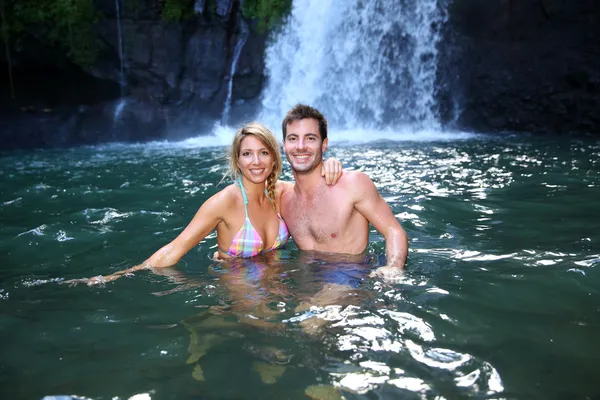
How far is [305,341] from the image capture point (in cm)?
282

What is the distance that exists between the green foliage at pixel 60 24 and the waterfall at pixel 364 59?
660cm

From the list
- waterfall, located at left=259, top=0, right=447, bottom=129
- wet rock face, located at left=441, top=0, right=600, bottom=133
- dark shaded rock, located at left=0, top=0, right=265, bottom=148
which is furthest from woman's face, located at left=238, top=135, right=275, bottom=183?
dark shaded rock, located at left=0, top=0, right=265, bottom=148

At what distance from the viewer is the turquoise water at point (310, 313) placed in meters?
2.45

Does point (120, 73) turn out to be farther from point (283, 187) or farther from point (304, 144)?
point (304, 144)

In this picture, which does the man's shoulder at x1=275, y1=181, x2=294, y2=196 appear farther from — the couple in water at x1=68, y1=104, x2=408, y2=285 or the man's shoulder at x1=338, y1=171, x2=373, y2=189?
Result: the man's shoulder at x1=338, y1=171, x2=373, y2=189

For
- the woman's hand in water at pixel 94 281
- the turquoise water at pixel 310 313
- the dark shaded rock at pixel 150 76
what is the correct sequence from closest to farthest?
the turquoise water at pixel 310 313 < the woman's hand in water at pixel 94 281 < the dark shaded rock at pixel 150 76

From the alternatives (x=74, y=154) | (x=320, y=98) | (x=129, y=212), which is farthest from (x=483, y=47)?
(x=129, y=212)

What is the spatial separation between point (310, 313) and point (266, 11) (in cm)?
1782

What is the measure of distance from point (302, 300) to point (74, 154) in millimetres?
13490

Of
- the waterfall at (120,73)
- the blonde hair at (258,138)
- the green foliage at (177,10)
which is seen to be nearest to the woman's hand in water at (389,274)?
the blonde hair at (258,138)

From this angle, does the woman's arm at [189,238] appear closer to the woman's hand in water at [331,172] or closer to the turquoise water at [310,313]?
the turquoise water at [310,313]

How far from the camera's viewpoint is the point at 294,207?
14.3 feet

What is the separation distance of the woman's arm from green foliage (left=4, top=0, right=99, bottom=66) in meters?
17.3

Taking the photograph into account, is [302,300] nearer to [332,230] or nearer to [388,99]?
[332,230]
